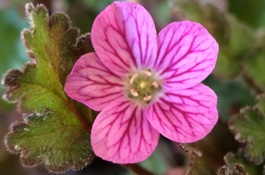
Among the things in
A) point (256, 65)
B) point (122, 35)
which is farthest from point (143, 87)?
point (256, 65)

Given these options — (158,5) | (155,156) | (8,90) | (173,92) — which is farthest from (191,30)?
(158,5)

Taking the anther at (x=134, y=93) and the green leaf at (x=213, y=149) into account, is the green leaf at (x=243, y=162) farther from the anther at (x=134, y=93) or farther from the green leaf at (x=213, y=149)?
the anther at (x=134, y=93)

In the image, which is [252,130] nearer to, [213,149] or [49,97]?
[213,149]

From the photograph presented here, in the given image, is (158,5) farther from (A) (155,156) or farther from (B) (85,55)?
(B) (85,55)

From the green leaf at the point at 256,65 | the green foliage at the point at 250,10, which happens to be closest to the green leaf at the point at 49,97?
the green leaf at the point at 256,65

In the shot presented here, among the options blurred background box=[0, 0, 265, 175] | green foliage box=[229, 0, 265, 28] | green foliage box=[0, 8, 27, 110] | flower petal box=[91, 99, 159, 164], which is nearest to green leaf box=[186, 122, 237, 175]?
blurred background box=[0, 0, 265, 175]
